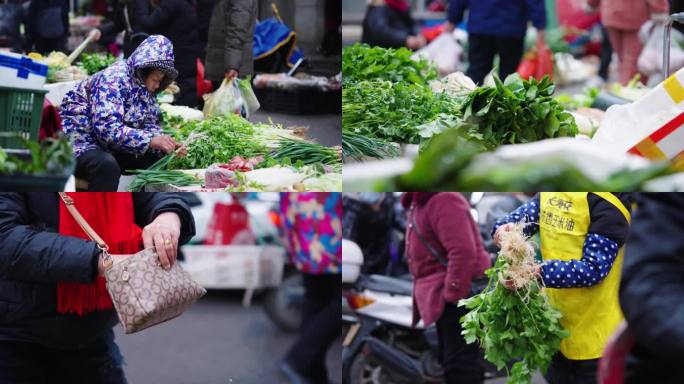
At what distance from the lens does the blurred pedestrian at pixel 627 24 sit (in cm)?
824

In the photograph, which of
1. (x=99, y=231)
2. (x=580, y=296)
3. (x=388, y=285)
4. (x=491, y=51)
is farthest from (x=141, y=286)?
(x=491, y=51)

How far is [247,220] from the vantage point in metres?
7.66

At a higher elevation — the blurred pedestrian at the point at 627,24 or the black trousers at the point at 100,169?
the blurred pedestrian at the point at 627,24

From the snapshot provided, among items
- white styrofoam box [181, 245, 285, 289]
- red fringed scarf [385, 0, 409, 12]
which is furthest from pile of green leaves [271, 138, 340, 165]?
red fringed scarf [385, 0, 409, 12]

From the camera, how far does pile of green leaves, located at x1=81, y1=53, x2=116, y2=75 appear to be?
4.03 metres

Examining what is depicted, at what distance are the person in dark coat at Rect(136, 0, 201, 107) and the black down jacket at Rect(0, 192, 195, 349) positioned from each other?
61cm

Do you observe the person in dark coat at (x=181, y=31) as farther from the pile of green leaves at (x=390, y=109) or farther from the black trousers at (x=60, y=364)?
the black trousers at (x=60, y=364)

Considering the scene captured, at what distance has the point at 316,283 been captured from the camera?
4.70 metres

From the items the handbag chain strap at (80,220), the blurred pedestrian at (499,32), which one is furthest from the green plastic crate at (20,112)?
the blurred pedestrian at (499,32)

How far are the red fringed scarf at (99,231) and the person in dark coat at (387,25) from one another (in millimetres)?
2435

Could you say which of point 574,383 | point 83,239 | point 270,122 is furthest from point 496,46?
point 83,239

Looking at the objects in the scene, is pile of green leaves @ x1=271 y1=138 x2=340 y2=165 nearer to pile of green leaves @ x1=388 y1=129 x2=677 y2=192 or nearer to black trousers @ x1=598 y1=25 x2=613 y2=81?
pile of green leaves @ x1=388 y1=129 x2=677 y2=192

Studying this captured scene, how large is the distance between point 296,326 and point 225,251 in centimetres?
107

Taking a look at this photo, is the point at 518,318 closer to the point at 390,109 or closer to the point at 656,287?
the point at 390,109
